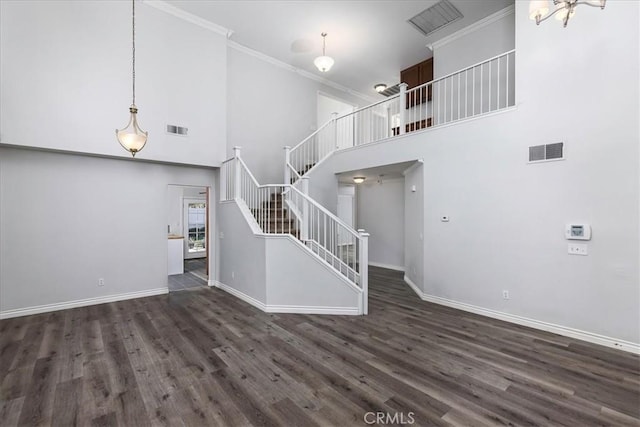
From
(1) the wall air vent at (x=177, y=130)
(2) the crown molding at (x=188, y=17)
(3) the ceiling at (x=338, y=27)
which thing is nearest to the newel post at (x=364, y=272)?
(1) the wall air vent at (x=177, y=130)

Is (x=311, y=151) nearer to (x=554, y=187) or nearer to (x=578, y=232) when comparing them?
(x=554, y=187)

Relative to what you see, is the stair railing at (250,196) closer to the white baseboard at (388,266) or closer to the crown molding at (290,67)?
the crown molding at (290,67)

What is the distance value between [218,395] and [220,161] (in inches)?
181

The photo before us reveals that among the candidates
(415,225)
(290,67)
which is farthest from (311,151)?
(415,225)

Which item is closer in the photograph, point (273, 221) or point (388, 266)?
point (273, 221)

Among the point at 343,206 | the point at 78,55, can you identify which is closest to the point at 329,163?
the point at 343,206

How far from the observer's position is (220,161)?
5.97 m

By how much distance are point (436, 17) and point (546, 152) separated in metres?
3.73

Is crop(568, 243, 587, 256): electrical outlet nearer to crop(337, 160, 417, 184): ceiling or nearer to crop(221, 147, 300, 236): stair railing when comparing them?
crop(337, 160, 417, 184): ceiling

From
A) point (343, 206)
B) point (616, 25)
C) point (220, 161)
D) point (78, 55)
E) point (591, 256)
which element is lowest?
point (591, 256)

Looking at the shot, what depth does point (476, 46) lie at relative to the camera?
5.91 metres

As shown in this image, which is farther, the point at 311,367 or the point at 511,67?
the point at 511,67

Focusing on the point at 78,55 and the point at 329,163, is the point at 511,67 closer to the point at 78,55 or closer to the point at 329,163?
the point at 329,163

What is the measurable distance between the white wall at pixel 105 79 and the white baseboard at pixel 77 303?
253 centimetres
